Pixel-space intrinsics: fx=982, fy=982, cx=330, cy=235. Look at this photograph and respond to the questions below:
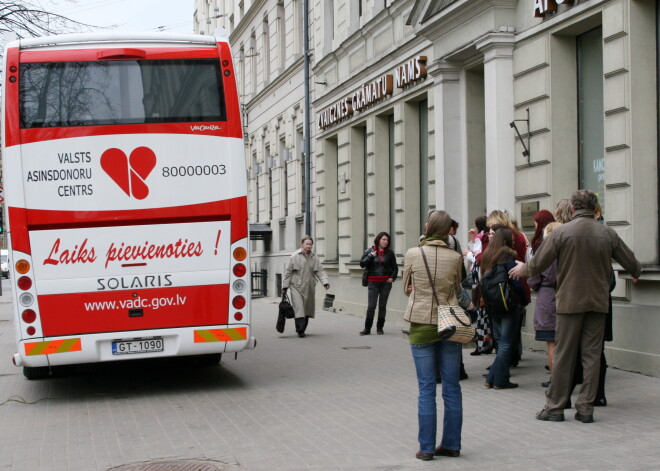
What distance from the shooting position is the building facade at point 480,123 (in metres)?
10.9

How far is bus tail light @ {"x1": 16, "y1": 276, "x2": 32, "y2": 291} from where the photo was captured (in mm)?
9773

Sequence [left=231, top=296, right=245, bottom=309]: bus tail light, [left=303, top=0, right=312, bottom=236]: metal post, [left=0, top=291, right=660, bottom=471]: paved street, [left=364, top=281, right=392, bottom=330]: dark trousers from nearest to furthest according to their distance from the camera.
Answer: [left=0, top=291, right=660, bottom=471]: paved street, [left=231, top=296, right=245, bottom=309]: bus tail light, [left=364, top=281, right=392, bottom=330]: dark trousers, [left=303, top=0, right=312, bottom=236]: metal post

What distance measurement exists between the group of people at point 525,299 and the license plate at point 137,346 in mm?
3384

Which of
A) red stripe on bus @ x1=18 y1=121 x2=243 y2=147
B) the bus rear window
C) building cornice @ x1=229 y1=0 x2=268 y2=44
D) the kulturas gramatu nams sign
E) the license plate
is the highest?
building cornice @ x1=229 y1=0 x2=268 y2=44

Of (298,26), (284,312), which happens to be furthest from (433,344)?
(298,26)

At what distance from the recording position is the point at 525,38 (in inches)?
528

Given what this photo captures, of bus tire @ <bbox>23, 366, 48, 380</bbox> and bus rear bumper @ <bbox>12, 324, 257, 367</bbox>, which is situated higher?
bus rear bumper @ <bbox>12, 324, 257, 367</bbox>

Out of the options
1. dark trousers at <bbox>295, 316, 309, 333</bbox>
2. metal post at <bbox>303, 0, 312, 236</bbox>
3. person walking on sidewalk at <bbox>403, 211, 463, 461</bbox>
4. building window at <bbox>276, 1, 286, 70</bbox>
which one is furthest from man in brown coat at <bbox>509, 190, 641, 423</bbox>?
building window at <bbox>276, 1, 286, 70</bbox>

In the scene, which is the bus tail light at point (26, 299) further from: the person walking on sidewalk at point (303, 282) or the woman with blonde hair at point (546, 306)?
the person walking on sidewalk at point (303, 282)

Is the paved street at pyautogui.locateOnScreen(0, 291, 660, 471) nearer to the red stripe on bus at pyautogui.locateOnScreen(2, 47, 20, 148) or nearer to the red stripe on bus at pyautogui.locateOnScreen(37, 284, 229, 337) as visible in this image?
the red stripe on bus at pyautogui.locateOnScreen(37, 284, 229, 337)

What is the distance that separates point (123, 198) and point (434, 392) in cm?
456

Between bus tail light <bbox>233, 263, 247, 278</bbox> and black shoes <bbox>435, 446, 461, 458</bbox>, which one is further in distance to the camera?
bus tail light <bbox>233, 263, 247, 278</bbox>

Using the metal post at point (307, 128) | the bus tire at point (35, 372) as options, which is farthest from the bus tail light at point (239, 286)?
the metal post at point (307, 128)

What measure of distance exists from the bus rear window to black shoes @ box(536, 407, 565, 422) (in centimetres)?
452
